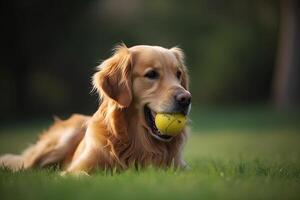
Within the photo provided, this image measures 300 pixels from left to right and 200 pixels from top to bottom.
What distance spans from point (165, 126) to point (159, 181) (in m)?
0.97

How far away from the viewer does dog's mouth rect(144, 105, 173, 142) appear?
633 cm

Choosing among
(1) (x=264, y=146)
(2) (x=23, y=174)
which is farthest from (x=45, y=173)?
(1) (x=264, y=146)

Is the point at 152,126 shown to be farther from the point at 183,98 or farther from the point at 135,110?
the point at 183,98

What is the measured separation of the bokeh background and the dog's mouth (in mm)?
16140

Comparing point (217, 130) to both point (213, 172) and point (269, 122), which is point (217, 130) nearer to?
point (269, 122)

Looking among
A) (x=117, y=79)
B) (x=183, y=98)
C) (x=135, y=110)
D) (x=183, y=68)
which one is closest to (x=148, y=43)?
(x=183, y=68)

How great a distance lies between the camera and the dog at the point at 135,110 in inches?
249

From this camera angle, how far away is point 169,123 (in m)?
6.09

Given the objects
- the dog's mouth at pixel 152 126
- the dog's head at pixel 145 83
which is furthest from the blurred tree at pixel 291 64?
the dog's mouth at pixel 152 126

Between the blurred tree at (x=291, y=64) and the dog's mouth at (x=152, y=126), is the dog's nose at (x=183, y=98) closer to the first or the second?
the dog's mouth at (x=152, y=126)

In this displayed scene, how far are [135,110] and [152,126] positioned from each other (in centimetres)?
24

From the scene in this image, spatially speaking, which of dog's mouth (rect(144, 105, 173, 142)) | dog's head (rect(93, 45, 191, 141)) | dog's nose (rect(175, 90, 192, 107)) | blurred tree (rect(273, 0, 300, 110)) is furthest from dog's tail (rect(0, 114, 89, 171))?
blurred tree (rect(273, 0, 300, 110))

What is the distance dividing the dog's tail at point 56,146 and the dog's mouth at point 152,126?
51.9 inches

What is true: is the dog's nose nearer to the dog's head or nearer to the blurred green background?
the dog's head
